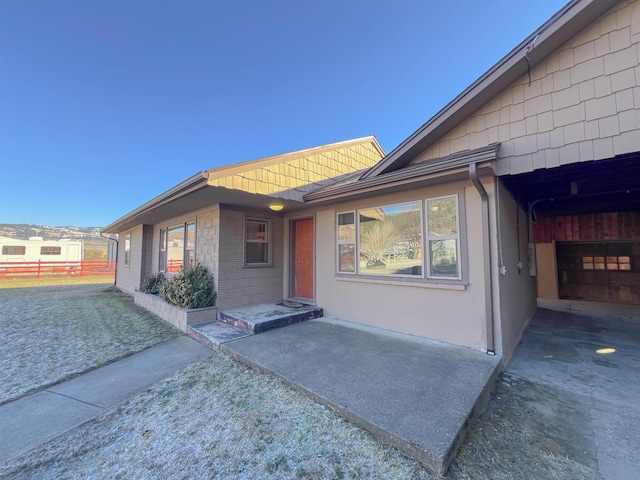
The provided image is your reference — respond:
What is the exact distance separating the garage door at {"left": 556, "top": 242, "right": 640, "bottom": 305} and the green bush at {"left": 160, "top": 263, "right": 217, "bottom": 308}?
11.9m

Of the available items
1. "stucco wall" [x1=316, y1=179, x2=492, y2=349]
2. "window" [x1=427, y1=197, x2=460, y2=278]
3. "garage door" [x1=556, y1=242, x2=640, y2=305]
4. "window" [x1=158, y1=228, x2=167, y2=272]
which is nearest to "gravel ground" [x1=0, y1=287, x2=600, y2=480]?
"stucco wall" [x1=316, y1=179, x2=492, y2=349]

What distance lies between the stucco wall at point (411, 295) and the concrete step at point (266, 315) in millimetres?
493

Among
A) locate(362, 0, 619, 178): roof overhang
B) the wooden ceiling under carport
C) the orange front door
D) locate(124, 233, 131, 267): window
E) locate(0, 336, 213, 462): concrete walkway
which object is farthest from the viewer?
locate(124, 233, 131, 267): window

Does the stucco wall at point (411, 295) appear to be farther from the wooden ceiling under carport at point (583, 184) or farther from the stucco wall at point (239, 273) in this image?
the stucco wall at point (239, 273)

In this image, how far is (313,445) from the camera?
2068 millimetres

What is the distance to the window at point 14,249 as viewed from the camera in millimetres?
23484

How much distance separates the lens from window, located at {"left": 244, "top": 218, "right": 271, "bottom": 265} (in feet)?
20.5

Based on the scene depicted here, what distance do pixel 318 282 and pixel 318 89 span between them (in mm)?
8817

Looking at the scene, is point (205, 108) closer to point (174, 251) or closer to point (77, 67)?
point (77, 67)

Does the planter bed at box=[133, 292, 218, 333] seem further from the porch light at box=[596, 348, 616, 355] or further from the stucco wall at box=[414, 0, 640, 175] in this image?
the porch light at box=[596, 348, 616, 355]

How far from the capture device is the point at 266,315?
517cm

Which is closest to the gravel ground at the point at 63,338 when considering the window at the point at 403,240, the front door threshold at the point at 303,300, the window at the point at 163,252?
the window at the point at 163,252

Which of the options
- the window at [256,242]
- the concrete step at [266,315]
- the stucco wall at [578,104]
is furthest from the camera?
the window at [256,242]

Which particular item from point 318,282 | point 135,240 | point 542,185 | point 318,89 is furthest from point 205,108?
point 542,185
